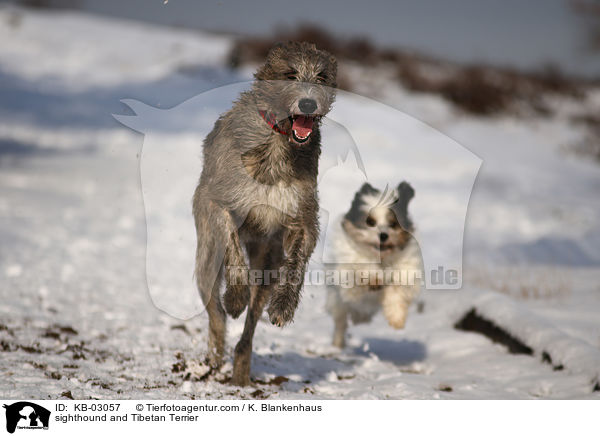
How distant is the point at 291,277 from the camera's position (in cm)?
332

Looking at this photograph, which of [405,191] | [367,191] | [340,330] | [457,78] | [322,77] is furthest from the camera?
[457,78]

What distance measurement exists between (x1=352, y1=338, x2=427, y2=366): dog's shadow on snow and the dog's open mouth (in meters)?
2.61

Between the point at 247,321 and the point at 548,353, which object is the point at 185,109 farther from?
the point at 548,353

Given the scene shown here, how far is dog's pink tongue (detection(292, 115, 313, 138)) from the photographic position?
10.1 ft

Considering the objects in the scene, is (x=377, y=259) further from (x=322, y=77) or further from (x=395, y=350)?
(x=322, y=77)

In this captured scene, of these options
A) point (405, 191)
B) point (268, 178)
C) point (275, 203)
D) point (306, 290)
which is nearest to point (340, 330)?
point (306, 290)

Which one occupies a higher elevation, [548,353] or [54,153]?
[54,153]

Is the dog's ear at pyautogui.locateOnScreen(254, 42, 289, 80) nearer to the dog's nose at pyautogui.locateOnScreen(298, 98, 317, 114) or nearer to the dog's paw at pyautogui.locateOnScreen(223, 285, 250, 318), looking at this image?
the dog's nose at pyautogui.locateOnScreen(298, 98, 317, 114)

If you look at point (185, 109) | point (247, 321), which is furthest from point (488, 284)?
point (185, 109)

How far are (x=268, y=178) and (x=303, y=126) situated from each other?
41cm
